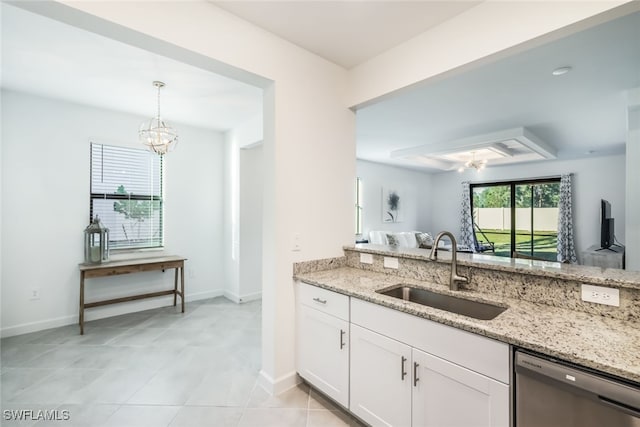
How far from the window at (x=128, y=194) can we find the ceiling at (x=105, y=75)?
2.06 ft

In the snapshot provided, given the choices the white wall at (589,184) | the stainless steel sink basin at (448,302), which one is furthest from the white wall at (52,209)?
the white wall at (589,184)

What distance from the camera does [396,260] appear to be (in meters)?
2.17

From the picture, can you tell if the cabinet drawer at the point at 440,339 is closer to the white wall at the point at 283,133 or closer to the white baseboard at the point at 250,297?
the white wall at the point at 283,133

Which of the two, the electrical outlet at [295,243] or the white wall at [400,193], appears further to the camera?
the white wall at [400,193]

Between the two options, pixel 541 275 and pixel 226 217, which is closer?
pixel 541 275

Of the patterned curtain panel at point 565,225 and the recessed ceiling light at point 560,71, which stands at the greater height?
the recessed ceiling light at point 560,71

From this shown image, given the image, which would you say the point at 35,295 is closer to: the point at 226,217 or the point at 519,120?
the point at 226,217

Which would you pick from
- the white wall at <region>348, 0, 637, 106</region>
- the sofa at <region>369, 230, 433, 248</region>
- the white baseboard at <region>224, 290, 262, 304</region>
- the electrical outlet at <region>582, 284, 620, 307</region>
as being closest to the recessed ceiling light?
the white wall at <region>348, 0, 637, 106</region>

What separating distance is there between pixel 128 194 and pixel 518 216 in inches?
327

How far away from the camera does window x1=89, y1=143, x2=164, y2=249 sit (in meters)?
3.66

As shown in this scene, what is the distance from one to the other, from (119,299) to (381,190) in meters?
5.76

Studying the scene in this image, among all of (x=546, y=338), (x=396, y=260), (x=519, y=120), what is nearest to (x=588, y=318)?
(x=546, y=338)

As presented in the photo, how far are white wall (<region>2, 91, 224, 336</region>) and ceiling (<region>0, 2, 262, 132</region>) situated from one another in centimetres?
26

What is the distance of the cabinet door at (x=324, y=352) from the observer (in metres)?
1.82
